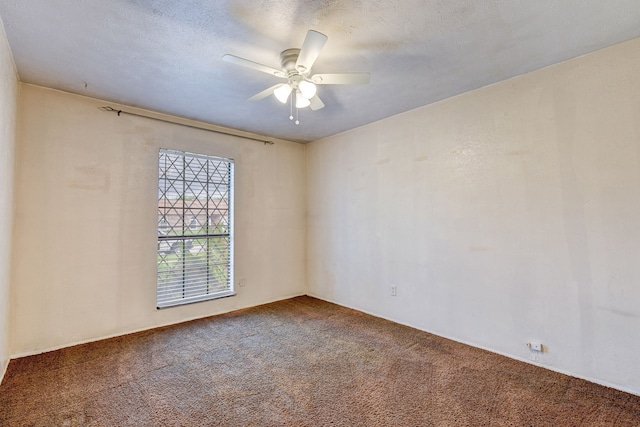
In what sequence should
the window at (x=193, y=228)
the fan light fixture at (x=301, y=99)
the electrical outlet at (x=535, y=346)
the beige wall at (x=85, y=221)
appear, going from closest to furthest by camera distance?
the fan light fixture at (x=301, y=99), the electrical outlet at (x=535, y=346), the beige wall at (x=85, y=221), the window at (x=193, y=228)

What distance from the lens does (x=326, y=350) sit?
2857mm

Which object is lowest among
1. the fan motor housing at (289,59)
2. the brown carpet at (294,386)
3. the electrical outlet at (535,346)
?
the brown carpet at (294,386)

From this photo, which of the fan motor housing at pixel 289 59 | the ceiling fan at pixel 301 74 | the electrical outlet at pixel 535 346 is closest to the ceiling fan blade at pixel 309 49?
the ceiling fan at pixel 301 74

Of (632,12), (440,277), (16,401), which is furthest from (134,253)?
(632,12)

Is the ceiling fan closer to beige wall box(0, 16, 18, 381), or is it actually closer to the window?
beige wall box(0, 16, 18, 381)

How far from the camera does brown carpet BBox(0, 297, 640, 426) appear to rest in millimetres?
1888

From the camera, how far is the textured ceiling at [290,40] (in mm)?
1780

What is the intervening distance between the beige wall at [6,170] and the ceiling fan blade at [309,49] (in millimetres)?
1914

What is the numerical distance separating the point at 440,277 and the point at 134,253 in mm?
3351

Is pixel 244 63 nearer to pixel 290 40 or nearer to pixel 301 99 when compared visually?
pixel 290 40

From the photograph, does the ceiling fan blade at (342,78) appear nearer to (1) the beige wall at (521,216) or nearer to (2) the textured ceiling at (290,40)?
(2) the textured ceiling at (290,40)

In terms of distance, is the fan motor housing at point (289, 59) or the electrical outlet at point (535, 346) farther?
the electrical outlet at point (535, 346)

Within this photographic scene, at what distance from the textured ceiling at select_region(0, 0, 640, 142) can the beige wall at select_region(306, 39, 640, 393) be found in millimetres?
327

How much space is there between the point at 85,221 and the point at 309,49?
2817 mm
